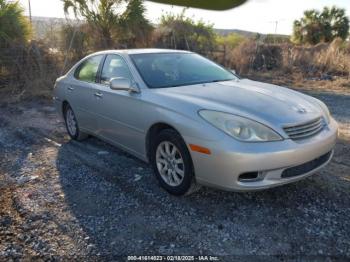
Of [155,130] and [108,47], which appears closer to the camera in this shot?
[155,130]

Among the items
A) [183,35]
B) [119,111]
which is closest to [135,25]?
[183,35]

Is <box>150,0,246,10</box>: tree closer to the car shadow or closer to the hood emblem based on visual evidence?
the hood emblem

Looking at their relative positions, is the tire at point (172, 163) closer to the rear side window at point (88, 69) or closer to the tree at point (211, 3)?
the tree at point (211, 3)

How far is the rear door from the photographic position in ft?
16.9

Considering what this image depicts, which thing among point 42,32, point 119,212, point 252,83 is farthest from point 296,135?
point 42,32

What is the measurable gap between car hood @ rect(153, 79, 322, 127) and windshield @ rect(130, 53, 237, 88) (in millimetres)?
225

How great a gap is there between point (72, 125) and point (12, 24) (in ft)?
24.6

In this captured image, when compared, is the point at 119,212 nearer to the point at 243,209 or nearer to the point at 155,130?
the point at 155,130

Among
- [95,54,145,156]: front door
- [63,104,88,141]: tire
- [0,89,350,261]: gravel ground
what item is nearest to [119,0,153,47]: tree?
[63,104,88,141]: tire

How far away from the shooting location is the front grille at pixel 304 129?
3391 millimetres

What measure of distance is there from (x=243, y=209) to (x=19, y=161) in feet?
10.9

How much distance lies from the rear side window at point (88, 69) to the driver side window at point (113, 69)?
0.24 metres

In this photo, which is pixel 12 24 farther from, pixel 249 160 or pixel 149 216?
pixel 249 160

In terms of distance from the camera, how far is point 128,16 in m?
13.7
